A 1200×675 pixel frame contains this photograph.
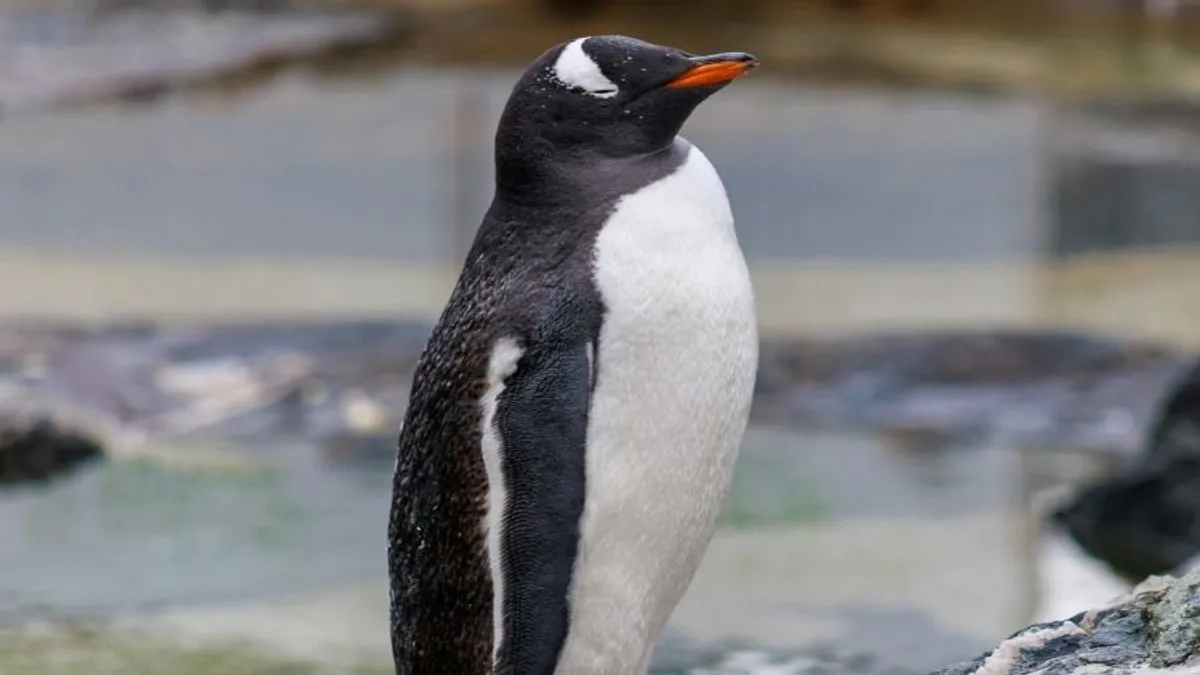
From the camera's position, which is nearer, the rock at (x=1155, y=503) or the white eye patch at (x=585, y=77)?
the white eye patch at (x=585, y=77)

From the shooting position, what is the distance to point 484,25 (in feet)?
36.9

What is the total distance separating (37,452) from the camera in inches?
214

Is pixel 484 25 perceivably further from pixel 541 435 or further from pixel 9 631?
pixel 541 435

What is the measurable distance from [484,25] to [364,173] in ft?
8.13

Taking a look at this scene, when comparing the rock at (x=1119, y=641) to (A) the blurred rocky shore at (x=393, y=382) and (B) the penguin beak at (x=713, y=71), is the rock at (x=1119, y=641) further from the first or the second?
(A) the blurred rocky shore at (x=393, y=382)

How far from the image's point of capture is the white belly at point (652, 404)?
1988 millimetres

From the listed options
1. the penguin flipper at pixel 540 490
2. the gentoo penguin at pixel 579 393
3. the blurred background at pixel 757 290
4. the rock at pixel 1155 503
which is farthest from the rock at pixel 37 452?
the penguin flipper at pixel 540 490

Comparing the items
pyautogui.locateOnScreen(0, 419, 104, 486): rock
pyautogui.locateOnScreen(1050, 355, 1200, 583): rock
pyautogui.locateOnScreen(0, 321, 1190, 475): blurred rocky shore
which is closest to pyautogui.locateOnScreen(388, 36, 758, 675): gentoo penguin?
pyautogui.locateOnScreen(1050, 355, 1200, 583): rock

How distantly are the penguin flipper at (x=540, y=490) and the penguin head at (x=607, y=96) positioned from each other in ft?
0.74

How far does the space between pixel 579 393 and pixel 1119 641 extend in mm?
574

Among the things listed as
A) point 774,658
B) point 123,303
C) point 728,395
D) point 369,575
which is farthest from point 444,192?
point 728,395

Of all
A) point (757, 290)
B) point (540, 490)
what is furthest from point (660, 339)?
point (757, 290)

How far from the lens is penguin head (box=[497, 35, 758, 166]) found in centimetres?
204

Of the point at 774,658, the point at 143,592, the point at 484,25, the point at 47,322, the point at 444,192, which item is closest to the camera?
the point at 774,658
